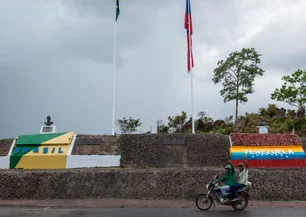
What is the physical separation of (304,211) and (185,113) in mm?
21782

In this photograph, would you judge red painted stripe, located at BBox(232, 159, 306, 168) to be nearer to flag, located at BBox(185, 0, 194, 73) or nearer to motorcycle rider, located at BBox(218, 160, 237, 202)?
motorcycle rider, located at BBox(218, 160, 237, 202)

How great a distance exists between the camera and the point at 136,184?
490 inches

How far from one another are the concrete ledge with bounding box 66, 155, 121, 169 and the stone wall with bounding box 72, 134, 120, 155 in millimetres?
234

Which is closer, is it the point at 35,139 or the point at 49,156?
the point at 49,156

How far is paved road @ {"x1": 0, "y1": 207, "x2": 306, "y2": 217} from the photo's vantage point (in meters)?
9.52

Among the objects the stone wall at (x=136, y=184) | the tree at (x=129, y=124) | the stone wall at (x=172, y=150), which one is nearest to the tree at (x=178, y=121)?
the tree at (x=129, y=124)

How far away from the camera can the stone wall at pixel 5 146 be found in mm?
16125

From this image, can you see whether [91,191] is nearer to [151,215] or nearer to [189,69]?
[151,215]

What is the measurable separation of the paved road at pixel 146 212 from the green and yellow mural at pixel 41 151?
4.27m

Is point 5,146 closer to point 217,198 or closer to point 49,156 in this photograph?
point 49,156

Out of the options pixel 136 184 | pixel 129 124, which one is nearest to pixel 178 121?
pixel 129 124

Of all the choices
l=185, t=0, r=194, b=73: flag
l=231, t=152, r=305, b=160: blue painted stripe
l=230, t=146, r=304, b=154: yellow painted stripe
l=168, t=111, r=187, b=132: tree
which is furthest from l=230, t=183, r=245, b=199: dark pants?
l=168, t=111, r=187, b=132: tree

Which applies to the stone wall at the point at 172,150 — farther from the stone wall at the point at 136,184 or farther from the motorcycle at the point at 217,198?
the motorcycle at the point at 217,198

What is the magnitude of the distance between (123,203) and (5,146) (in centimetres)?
758
